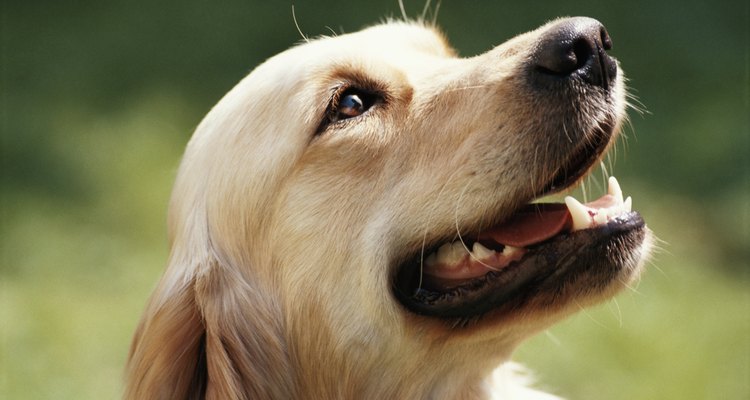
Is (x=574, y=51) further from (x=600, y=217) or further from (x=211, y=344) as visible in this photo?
(x=211, y=344)

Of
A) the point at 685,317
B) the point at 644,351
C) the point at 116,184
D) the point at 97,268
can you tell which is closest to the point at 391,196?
the point at 644,351

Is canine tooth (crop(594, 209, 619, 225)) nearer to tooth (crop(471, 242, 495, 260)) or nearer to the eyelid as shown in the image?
tooth (crop(471, 242, 495, 260))

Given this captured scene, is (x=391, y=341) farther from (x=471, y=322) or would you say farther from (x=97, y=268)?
(x=97, y=268)

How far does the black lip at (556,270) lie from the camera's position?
2832 mm

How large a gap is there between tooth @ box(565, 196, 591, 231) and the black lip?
0.07 feet

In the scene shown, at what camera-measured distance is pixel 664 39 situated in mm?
7422

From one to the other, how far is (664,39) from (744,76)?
0.68 meters

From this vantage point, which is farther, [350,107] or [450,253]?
[350,107]

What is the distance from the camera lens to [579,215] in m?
2.85

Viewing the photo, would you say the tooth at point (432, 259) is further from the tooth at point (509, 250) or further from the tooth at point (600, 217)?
the tooth at point (600, 217)

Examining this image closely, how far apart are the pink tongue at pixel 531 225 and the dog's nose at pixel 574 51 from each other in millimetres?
411

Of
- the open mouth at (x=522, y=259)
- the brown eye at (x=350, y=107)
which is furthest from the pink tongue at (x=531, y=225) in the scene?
the brown eye at (x=350, y=107)

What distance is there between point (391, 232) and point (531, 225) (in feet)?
1.43

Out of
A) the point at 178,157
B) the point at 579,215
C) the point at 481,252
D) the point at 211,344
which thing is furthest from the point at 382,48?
the point at 178,157
